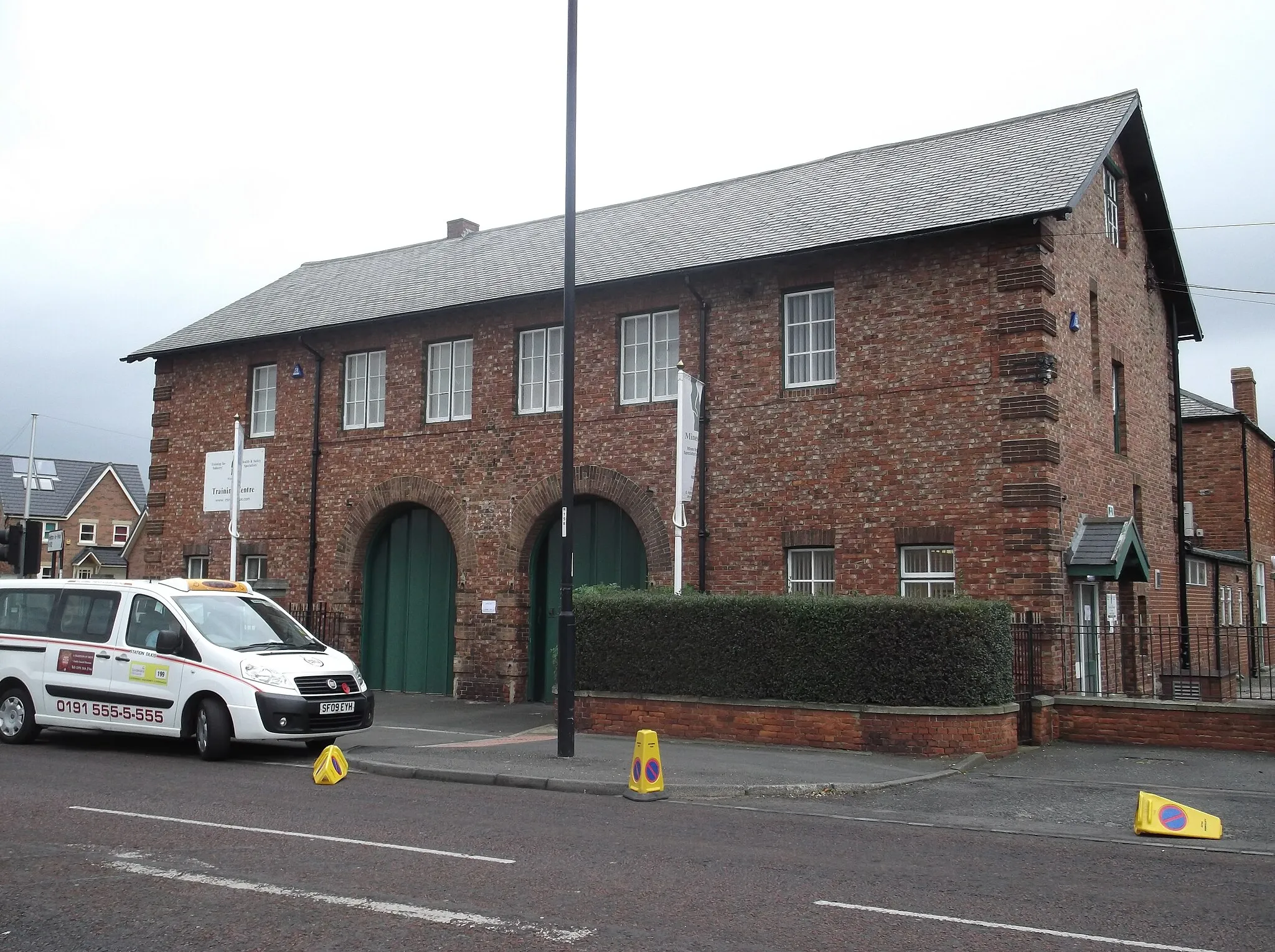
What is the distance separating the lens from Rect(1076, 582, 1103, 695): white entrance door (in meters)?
16.9

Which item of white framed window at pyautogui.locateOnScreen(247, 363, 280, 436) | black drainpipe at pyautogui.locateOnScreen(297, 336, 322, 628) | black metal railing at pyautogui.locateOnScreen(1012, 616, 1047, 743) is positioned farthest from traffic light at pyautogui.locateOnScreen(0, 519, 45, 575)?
black metal railing at pyautogui.locateOnScreen(1012, 616, 1047, 743)

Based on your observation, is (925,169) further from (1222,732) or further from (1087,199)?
(1222,732)

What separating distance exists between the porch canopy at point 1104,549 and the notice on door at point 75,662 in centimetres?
1247

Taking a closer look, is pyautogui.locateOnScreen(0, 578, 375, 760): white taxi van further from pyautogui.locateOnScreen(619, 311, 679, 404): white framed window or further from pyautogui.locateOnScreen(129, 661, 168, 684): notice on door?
pyautogui.locateOnScreen(619, 311, 679, 404): white framed window

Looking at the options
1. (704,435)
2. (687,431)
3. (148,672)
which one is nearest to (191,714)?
(148,672)

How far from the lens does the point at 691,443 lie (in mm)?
17625

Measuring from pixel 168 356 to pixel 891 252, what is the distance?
634 inches

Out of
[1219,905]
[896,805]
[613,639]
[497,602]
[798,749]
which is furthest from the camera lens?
[497,602]

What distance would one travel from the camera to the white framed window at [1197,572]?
24.7m

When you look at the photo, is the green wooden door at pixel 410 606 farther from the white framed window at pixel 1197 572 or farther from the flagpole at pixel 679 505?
the white framed window at pixel 1197 572

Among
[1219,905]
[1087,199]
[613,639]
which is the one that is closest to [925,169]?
[1087,199]

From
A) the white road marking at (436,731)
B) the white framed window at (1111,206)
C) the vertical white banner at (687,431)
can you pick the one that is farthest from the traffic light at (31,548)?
the white framed window at (1111,206)

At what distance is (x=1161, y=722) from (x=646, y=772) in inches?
289

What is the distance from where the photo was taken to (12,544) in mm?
15086
